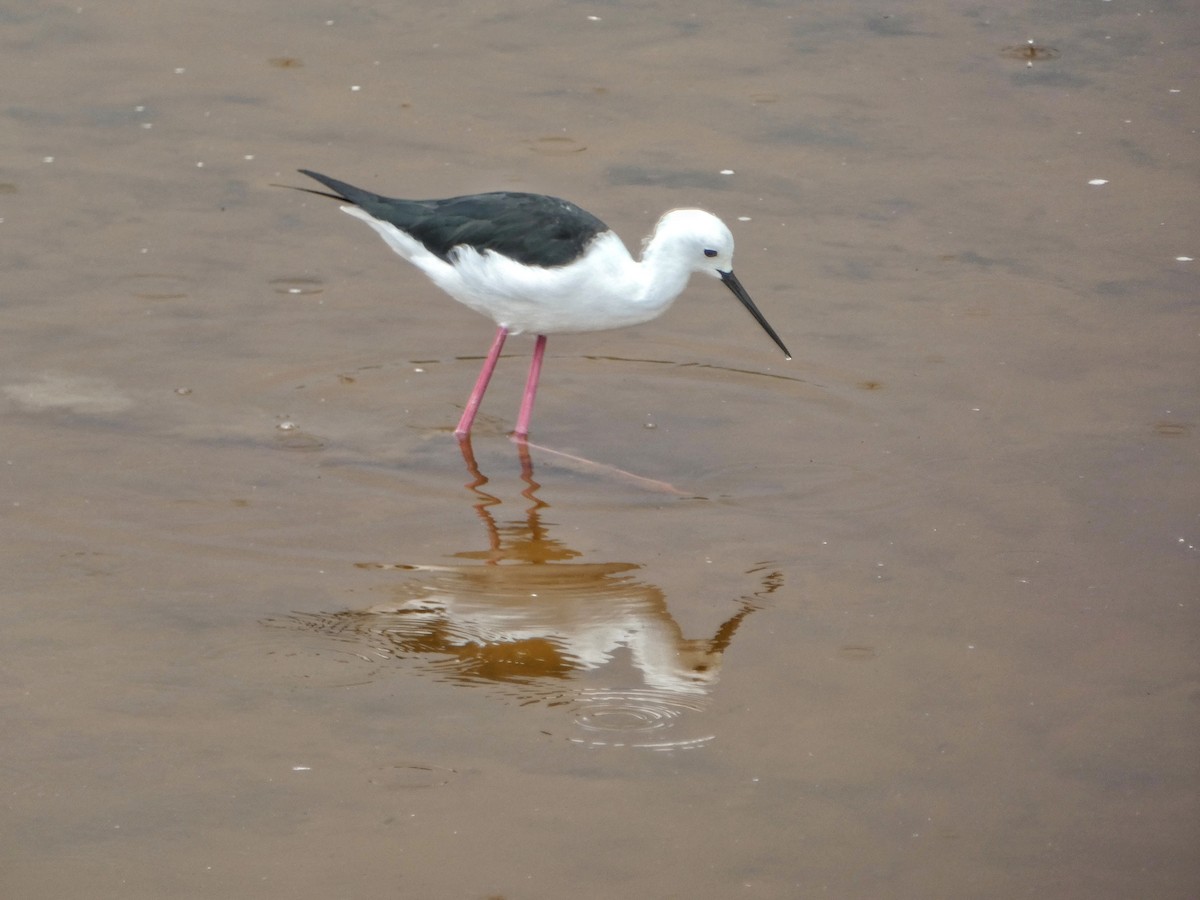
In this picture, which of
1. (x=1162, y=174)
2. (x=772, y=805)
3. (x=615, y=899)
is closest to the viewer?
(x=615, y=899)

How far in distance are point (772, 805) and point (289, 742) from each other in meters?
1.41

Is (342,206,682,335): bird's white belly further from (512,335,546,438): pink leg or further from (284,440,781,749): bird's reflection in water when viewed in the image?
(284,440,781,749): bird's reflection in water

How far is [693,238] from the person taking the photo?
22.3 ft

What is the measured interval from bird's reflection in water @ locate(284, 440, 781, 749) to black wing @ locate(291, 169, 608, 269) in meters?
1.20

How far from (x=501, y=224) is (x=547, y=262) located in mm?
281

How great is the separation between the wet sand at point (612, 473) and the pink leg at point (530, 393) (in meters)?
0.16

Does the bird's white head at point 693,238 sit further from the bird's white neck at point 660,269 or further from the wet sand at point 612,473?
the wet sand at point 612,473

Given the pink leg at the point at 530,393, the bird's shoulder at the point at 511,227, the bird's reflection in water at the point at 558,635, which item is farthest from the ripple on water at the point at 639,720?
the bird's shoulder at the point at 511,227

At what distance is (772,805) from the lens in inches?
188

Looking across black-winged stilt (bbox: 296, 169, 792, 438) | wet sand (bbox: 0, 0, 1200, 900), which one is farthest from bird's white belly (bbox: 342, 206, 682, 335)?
wet sand (bbox: 0, 0, 1200, 900)

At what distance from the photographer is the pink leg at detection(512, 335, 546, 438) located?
706 cm

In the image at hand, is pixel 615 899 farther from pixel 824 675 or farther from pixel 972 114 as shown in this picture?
pixel 972 114

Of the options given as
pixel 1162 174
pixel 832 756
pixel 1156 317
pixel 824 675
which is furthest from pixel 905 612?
pixel 1162 174

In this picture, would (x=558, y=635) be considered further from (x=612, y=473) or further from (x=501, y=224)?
(x=501, y=224)
